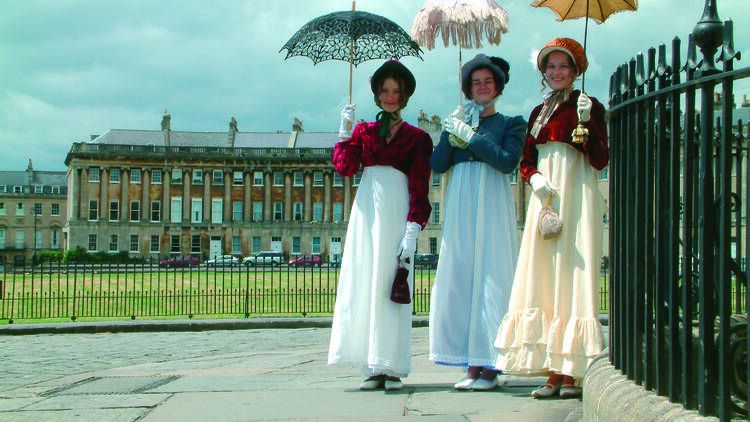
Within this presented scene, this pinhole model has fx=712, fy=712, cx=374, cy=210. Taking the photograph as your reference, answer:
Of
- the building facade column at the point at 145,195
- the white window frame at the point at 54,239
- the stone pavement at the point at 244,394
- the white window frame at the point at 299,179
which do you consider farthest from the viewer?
the white window frame at the point at 54,239

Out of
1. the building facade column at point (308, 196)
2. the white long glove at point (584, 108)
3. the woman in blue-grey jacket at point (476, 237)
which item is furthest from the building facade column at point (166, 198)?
the white long glove at point (584, 108)

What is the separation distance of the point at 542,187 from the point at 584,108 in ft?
1.67

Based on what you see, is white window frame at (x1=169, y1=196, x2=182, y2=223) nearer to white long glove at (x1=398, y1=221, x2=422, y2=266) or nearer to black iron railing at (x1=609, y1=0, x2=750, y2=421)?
white long glove at (x1=398, y1=221, x2=422, y2=266)

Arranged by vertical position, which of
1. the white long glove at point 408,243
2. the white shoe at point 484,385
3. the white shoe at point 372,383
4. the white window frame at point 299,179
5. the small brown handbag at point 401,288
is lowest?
the white shoe at point 372,383

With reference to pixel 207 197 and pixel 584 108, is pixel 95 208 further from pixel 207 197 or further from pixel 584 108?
pixel 584 108

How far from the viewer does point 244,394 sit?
4.40m

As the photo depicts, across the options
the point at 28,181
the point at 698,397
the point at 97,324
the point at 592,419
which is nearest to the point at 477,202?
the point at 592,419

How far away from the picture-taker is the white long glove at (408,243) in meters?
4.65

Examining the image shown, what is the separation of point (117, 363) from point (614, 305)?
6552mm

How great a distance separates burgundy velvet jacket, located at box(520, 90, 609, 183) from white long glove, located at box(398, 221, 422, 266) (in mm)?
793

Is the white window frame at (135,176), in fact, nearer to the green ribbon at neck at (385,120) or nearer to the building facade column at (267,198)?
the building facade column at (267,198)

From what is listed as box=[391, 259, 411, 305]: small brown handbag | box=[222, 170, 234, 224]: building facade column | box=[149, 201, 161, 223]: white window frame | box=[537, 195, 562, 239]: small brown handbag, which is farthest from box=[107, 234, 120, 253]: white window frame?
box=[537, 195, 562, 239]: small brown handbag

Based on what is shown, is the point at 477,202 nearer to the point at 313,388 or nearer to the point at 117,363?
the point at 313,388

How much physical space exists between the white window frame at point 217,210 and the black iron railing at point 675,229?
257 feet
